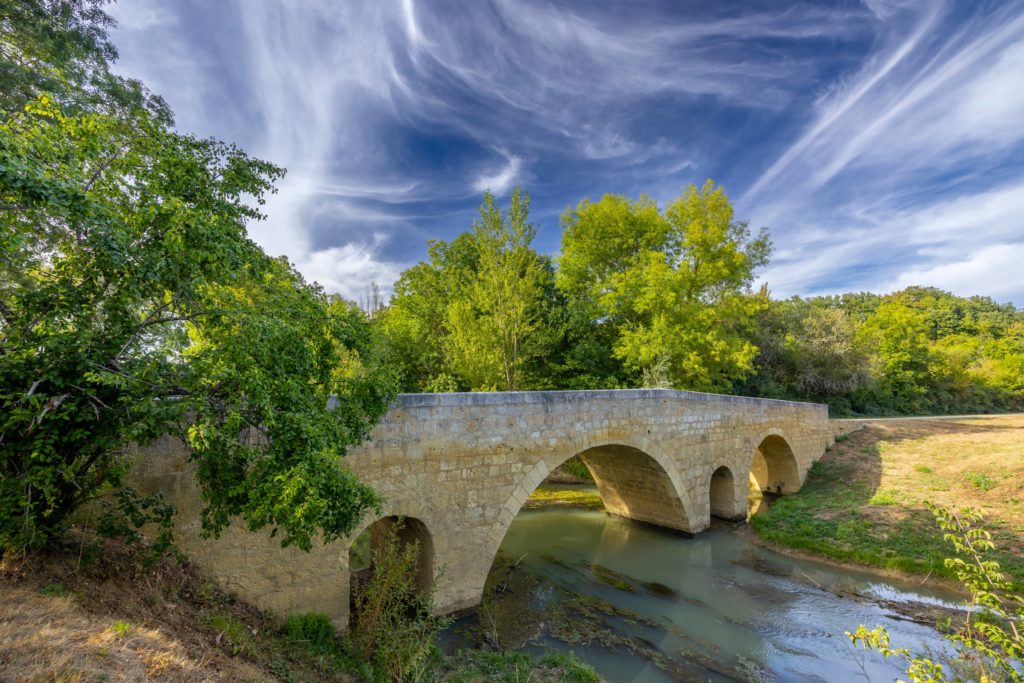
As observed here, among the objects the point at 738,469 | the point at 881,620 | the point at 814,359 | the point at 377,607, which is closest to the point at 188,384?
the point at 377,607

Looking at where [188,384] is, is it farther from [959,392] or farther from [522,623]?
[959,392]

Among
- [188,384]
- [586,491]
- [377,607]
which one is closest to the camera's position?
[188,384]

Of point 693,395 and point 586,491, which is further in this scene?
point 586,491

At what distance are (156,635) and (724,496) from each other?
13.8m

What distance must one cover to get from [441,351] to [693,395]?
9819 mm

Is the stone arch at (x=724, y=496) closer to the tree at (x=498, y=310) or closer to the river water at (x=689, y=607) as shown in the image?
the river water at (x=689, y=607)

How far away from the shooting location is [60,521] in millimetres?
4254

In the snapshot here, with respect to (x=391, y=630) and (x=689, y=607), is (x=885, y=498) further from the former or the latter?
(x=391, y=630)

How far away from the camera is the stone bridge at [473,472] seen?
19.0 feet

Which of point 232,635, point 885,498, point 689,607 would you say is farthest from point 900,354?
point 232,635

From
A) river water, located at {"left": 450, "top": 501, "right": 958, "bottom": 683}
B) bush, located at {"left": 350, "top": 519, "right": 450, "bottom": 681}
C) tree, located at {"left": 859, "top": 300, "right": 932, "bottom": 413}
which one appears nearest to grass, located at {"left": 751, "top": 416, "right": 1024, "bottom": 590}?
river water, located at {"left": 450, "top": 501, "right": 958, "bottom": 683}

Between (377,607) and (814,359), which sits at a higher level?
(814,359)

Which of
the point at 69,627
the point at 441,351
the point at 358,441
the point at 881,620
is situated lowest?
the point at 881,620

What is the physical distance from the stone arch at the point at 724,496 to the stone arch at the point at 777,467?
254cm
